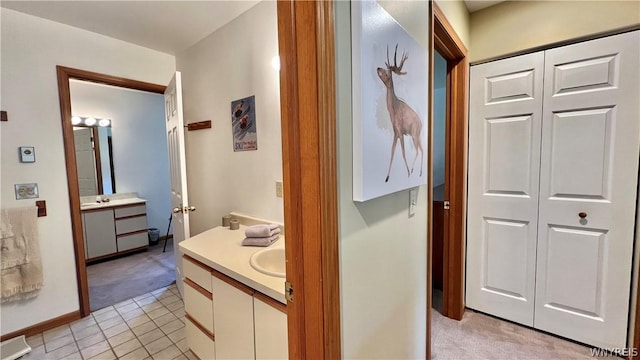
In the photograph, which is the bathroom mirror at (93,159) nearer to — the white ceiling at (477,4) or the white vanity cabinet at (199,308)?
the white vanity cabinet at (199,308)

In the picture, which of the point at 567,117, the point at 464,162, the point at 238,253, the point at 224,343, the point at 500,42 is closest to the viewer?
the point at 224,343

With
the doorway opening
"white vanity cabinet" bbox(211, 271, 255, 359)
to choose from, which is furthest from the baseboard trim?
the doorway opening

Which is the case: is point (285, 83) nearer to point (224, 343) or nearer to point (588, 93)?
point (224, 343)

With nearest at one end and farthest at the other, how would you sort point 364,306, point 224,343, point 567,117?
1. point 364,306
2. point 224,343
3. point 567,117

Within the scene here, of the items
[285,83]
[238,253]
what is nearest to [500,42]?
[285,83]

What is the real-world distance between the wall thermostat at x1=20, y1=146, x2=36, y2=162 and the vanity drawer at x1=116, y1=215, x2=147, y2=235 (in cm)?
176

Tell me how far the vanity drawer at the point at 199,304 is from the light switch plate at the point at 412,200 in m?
1.18

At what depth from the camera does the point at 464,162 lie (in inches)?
80.0

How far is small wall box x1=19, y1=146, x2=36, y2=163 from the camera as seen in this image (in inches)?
81.6

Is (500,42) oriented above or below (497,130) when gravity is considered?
above

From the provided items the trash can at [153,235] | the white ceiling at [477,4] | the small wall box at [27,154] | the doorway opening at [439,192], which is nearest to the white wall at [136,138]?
the trash can at [153,235]

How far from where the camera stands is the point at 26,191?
2.10 m

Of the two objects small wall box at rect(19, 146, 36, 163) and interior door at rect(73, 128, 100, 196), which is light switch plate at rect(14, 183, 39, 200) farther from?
interior door at rect(73, 128, 100, 196)

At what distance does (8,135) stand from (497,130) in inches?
146
